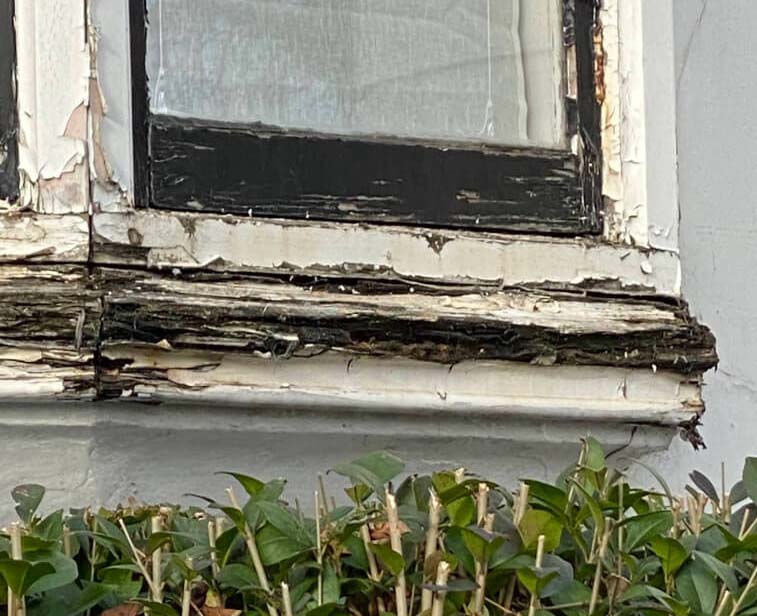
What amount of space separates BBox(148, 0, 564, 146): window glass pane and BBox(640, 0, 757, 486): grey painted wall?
0.22 meters

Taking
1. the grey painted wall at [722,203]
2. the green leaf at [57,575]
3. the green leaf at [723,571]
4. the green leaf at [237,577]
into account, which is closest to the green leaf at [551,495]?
the green leaf at [723,571]

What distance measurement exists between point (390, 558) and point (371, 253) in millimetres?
466

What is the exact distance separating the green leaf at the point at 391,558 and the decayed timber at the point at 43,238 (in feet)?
1.50

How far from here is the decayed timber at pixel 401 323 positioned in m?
1.17

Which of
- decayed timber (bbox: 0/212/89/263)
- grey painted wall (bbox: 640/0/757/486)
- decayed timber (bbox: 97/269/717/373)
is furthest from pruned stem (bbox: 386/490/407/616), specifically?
grey painted wall (bbox: 640/0/757/486)

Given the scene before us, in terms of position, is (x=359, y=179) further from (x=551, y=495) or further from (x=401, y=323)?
(x=551, y=495)

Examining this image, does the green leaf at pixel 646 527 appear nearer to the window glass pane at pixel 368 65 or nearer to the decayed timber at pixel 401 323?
the decayed timber at pixel 401 323

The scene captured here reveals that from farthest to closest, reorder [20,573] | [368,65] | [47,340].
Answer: [368,65] < [47,340] < [20,573]

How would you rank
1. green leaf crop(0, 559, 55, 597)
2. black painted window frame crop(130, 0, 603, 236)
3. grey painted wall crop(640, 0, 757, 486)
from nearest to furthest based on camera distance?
green leaf crop(0, 559, 55, 597) < black painted window frame crop(130, 0, 603, 236) < grey painted wall crop(640, 0, 757, 486)

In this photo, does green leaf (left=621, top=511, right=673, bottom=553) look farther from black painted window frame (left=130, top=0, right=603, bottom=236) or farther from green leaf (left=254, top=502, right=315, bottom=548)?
black painted window frame (left=130, top=0, right=603, bottom=236)

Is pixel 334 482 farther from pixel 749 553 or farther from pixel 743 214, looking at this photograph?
pixel 743 214

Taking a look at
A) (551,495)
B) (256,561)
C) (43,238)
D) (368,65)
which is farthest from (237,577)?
(368,65)

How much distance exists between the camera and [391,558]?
34.0 inches

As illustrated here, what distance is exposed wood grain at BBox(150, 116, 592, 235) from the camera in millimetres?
1244
